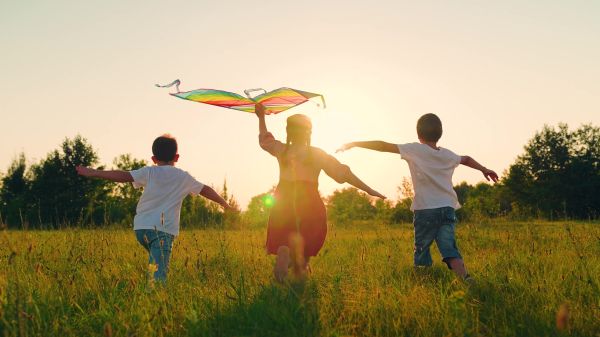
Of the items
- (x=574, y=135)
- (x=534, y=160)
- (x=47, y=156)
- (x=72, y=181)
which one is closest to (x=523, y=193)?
(x=534, y=160)

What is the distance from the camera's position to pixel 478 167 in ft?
17.6

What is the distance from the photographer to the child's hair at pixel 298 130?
4.68m

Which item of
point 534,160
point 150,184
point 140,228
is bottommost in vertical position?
point 140,228

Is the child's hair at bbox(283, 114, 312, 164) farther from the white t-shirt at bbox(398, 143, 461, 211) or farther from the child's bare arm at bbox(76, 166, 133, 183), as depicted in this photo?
the child's bare arm at bbox(76, 166, 133, 183)

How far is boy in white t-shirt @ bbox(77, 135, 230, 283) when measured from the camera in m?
4.93

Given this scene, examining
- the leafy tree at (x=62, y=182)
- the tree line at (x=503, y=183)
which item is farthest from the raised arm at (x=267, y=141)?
the leafy tree at (x=62, y=182)

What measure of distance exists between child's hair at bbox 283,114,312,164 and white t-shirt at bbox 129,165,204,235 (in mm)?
1383

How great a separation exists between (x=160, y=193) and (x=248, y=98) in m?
1.52

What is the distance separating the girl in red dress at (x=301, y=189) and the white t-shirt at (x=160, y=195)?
4.04ft

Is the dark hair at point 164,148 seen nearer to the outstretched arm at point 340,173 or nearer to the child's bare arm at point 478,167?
the outstretched arm at point 340,173

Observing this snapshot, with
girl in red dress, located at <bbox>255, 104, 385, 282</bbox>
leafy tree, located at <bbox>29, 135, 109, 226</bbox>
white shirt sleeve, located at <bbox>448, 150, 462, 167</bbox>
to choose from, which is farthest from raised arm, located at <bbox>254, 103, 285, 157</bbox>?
leafy tree, located at <bbox>29, 135, 109, 226</bbox>

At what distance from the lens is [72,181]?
170 feet

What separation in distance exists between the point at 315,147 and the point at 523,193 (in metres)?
61.8

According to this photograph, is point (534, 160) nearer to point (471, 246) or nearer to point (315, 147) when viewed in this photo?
point (471, 246)
